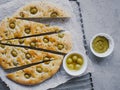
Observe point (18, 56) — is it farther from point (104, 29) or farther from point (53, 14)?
point (104, 29)

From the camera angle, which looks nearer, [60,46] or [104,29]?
[60,46]

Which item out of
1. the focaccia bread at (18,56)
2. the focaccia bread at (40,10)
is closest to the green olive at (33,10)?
the focaccia bread at (40,10)

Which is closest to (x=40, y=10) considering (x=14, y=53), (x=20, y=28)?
(x=20, y=28)

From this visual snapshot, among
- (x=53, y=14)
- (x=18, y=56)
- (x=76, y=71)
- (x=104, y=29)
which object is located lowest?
(x=76, y=71)

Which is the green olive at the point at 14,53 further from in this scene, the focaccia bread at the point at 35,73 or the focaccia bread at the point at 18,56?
the focaccia bread at the point at 35,73

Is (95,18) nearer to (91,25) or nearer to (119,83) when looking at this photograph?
(91,25)

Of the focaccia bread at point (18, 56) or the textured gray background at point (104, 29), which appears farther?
the textured gray background at point (104, 29)
